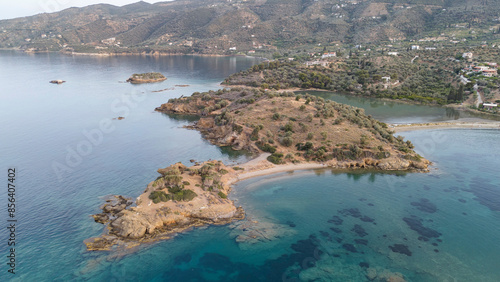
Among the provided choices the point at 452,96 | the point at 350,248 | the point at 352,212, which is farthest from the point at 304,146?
the point at 452,96

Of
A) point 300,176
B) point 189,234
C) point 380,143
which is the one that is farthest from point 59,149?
point 380,143

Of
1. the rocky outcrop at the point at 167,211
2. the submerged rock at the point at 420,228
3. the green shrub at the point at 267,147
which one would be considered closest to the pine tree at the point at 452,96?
the green shrub at the point at 267,147

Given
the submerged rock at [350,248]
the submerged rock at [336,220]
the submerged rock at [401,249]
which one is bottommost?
the submerged rock at [350,248]

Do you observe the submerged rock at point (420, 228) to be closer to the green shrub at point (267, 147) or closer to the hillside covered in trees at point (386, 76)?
the green shrub at point (267, 147)

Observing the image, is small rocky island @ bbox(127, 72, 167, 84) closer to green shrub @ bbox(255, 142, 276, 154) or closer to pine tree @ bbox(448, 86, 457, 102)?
green shrub @ bbox(255, 142, 276, 154)

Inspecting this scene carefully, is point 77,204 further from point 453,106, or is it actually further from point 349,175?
point 453,106

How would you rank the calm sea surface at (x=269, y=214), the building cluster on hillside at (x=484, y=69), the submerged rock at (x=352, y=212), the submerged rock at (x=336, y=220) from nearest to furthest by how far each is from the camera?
the calm sea surface at (x=269, y=214), the submerged rock at (x=336, y=220), the submerged rock at (x=352, y=212), the building cluster on hillside at (x=484, y=69)

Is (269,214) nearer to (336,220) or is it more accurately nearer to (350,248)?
(336,220)
